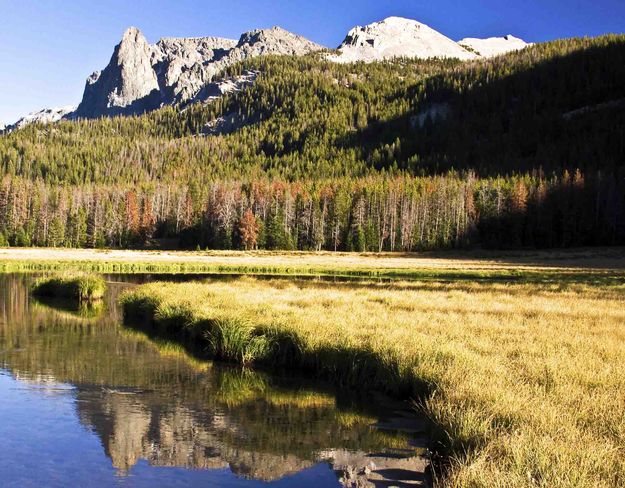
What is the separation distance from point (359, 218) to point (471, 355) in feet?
371

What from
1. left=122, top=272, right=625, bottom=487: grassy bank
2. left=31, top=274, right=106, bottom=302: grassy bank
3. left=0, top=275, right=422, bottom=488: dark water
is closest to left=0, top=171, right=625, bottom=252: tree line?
left=31, top=274, right=106, bottom=302: grassy bank

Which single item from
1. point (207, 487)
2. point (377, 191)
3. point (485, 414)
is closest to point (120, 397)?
point (207, 487)

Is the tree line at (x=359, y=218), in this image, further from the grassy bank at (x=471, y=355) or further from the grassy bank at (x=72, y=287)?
the grassy bank at (x=471, y=355)

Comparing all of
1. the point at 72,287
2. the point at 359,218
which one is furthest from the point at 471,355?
the point at 359,218

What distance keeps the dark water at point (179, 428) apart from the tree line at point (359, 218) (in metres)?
106

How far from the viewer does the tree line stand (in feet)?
422

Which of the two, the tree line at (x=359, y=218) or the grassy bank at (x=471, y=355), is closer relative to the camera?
the grassy bank at (x=471, y=355)

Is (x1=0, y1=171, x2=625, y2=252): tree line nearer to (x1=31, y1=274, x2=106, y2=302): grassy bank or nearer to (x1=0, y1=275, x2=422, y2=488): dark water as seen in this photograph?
(x1=31, y1=274, x2=106, y2=302): grassy bank

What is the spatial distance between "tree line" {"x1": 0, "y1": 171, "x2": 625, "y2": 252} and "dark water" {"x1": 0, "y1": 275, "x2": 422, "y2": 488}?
105585mm

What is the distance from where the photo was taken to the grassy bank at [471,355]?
9.11 m

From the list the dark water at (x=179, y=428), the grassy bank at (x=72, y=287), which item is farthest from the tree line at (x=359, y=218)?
the dark water at (x=179, y=428)

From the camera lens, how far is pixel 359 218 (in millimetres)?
129000

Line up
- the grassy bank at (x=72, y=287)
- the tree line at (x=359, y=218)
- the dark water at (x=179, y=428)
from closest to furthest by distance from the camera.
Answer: the dark water at (x=179, y=428), the grassy bank at (x=72, y=287), the tree line at (x=359, y=218)

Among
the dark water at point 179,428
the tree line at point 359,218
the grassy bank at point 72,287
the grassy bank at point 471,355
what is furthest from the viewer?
the tree line at point 359,218
